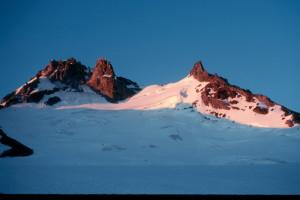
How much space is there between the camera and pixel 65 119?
102688 millimetres

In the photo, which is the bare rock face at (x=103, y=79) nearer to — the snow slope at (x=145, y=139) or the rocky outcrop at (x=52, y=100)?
the rocky outcrop at (x=52, y=100)

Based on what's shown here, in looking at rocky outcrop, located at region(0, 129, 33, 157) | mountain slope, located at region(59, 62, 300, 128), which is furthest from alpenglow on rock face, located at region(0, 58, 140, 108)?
rocky outcrop, located at region(0, 129, 33, 157)

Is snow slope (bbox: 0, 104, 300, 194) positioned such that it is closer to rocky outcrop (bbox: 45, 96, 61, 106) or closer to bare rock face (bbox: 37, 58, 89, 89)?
rocky outcrop (bbox: 45, 96, 61, 106)

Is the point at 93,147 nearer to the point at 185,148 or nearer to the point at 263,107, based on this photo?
the point at 185,148

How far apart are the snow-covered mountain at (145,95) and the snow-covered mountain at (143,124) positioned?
11.1 inches

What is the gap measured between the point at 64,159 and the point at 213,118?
49892mm

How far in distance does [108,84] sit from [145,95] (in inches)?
512

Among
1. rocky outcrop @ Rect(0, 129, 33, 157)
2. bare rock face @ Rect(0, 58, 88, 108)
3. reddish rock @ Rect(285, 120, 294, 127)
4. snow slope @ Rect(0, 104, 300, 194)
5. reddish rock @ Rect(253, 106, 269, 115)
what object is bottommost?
rocky outcrop @ Rect(0, 129, 33, 157)

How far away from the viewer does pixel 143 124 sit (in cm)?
10062

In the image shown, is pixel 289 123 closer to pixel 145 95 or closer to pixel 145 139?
pixel 145 139

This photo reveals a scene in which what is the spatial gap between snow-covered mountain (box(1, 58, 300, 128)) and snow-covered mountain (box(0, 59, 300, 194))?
0.28m

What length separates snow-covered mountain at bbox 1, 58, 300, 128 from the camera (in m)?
111

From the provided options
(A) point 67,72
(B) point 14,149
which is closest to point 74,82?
(A) point 67,72

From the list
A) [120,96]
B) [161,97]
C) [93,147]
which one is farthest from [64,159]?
[120,96]
